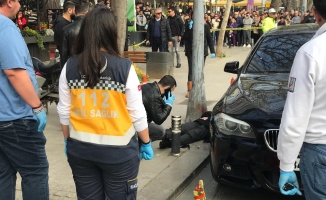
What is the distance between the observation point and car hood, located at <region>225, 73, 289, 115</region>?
13.2 feet

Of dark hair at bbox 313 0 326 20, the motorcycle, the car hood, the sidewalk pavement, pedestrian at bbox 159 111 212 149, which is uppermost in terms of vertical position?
dark hair at bbox 313 0 326 20

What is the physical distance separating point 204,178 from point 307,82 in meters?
3.09

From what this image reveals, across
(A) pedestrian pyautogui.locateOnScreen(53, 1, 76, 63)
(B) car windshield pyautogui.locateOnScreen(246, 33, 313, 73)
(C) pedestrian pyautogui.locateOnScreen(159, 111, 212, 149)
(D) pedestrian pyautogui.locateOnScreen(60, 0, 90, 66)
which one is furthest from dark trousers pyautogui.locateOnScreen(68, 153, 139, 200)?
(A) pedestrian pyautogui.locateOnScreen(53, 1, 76, 63)

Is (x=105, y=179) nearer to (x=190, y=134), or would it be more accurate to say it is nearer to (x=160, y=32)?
(x=190, y=134)

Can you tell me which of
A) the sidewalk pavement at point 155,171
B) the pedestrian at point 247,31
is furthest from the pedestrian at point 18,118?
the pedestrian at point 247,31

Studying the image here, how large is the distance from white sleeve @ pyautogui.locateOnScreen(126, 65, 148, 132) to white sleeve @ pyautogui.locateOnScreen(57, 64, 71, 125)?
1.38 feet

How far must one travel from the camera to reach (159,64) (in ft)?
38.6

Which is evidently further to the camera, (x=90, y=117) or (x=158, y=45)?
(x=158, y=45)

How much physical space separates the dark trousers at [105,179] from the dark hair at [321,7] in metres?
1.40

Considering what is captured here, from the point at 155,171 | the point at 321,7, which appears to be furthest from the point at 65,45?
the point at 321,7

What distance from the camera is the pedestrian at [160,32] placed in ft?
42.7

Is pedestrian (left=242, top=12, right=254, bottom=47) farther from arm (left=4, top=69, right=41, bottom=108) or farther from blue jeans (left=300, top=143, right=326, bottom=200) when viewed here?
blue jeans (left=300, top=143, right=326, bottom=200)

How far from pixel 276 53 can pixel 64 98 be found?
3404 mm

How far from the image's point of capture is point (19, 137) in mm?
3055
